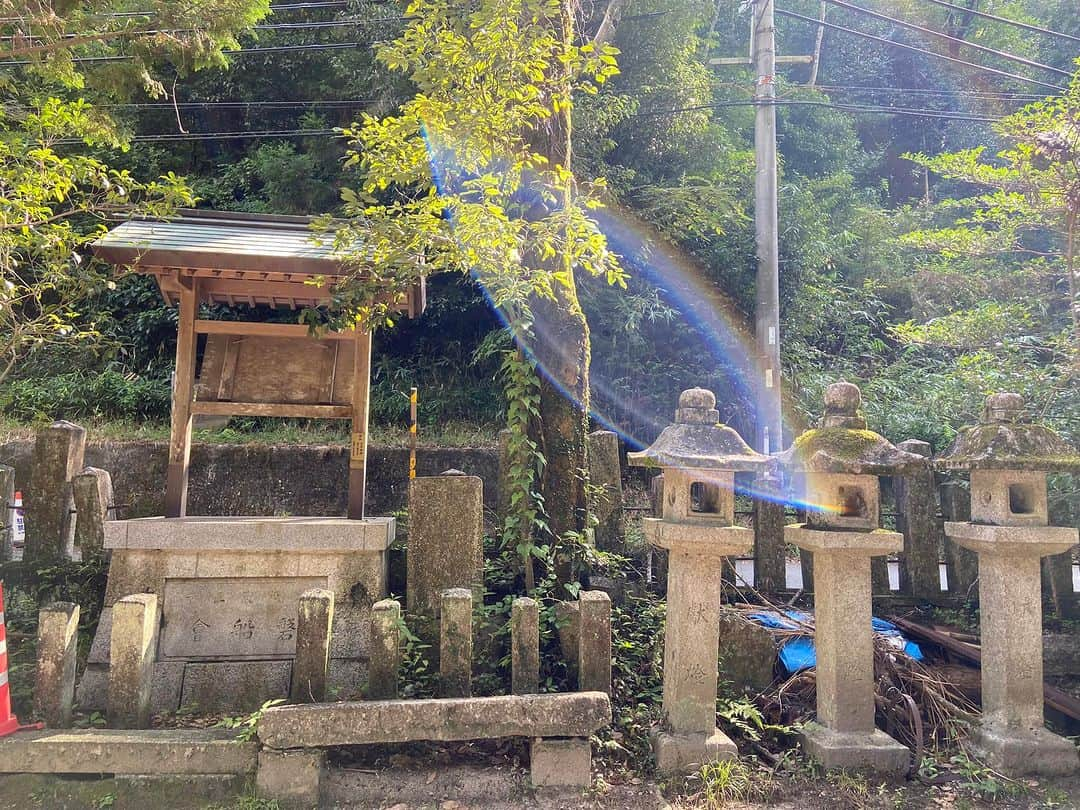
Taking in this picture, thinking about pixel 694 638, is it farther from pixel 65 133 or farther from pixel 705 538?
pixel 65 133

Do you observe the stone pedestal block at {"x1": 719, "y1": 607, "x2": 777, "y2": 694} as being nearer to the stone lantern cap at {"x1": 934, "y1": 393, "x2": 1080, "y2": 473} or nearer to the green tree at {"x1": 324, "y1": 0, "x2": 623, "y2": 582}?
the green tree at {"x1": 324, "y1": 0, "x2": 623, "y2": 582}

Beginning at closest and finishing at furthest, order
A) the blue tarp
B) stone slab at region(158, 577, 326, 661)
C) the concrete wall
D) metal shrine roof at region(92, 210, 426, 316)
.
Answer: the blue tarp < stone slab at region(158, 577, 326, 661) < metal shrine roof at region(92, 210, 426, 316) < the concrete wall

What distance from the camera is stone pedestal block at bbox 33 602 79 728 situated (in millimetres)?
3742

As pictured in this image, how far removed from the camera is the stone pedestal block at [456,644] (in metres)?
3.87

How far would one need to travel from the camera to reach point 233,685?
4.78 metres

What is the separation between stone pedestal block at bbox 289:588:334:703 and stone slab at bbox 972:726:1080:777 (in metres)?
4.07

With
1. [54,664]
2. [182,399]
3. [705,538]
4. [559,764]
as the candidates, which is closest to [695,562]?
[705,538]

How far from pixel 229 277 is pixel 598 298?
6.73 metres

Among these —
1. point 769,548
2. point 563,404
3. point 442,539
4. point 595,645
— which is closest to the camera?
point 595,645

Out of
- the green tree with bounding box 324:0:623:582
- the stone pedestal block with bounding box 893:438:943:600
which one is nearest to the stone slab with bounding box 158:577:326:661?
the green tree with bounding box 324:0:623:582

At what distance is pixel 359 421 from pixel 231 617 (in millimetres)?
1811

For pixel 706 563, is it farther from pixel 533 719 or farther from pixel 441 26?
pixel 441 26

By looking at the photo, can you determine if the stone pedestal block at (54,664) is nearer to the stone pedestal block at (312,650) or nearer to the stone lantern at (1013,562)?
the stone pedestal block at (312,650)

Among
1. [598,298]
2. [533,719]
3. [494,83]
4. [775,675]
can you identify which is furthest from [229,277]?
[598,298]
